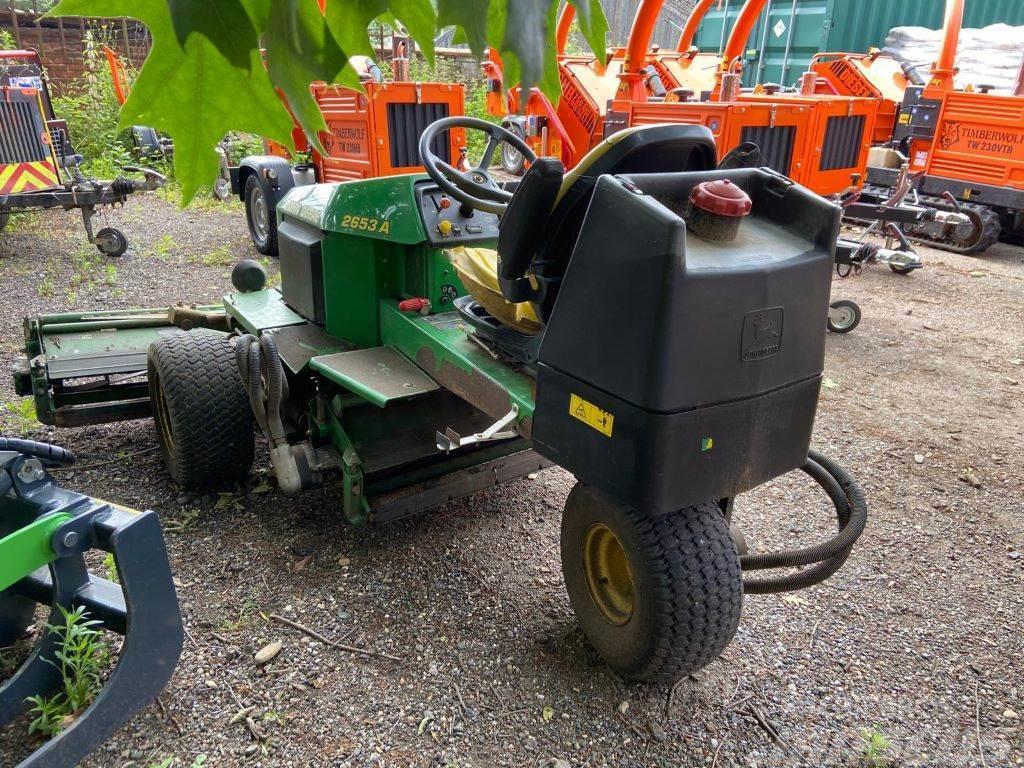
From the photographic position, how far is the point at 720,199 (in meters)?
1.66

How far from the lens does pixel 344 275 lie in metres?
2.95

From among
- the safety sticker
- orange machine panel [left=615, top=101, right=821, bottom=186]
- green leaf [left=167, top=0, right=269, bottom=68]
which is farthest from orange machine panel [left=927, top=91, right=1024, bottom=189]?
green leaf [left=167, top=0, right=269, bottom=68]

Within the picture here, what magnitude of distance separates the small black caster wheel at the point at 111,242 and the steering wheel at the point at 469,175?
184 inches

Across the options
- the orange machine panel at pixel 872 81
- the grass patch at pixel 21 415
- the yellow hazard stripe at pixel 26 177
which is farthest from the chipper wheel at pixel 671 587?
the orange machine panel at pixel 872 81

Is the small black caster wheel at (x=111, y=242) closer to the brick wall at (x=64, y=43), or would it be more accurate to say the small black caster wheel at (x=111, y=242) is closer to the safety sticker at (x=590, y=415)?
the brick wall at (x=64, y=43)

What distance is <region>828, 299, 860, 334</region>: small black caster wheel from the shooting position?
16.9 ft

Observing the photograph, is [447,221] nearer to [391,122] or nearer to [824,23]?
[391,122]

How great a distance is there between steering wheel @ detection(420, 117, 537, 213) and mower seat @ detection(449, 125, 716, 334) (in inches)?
21.3

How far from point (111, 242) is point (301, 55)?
6.30 meters

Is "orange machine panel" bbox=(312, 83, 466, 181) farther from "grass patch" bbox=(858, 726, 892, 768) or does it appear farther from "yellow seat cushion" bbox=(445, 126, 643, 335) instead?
"grass patch" bbox=(858, 726, 892, 768)

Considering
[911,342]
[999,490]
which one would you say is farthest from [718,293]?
[911,342]

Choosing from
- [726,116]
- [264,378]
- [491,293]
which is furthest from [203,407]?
[726,116]

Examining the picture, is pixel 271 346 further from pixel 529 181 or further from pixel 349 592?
pixel 529 181

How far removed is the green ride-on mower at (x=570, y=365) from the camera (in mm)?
1649
